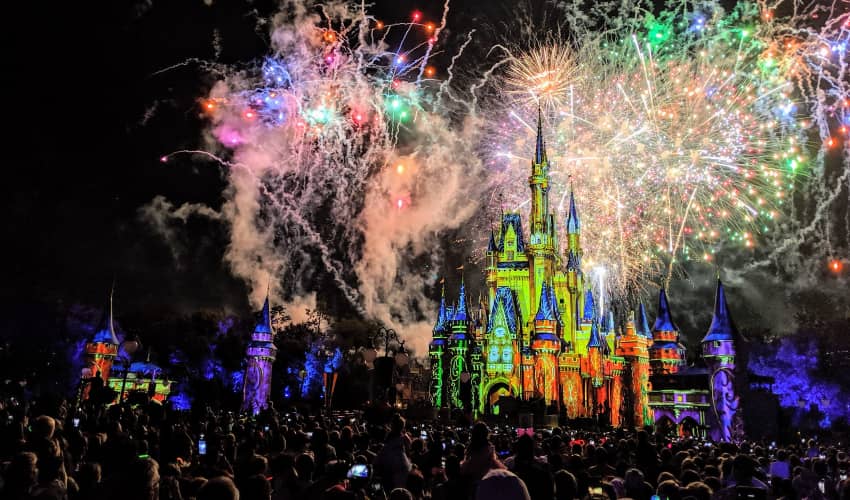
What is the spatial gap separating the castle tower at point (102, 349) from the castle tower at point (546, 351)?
36.6 meters

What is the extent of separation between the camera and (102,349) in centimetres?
4775

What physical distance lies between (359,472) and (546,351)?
51.5 m

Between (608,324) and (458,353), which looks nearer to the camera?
(458,353)

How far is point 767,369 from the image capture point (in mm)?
65938

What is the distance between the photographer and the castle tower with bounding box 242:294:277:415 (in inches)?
2111

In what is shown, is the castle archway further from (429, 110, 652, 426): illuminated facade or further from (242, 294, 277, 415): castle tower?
(242, 294, 277, 415): castle tower

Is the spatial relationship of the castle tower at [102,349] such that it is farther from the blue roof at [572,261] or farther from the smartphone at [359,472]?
the blue roof at [572,261]

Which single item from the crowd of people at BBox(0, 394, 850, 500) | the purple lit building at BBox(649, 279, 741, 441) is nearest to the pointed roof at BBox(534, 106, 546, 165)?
the purple lit building at BBox(649, 279, 741, 441)

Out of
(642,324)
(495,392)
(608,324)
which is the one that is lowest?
(495,392)

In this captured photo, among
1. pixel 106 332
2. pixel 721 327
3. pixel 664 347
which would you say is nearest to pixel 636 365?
pixel 664 347

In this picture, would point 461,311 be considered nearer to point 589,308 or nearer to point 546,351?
point 546,351

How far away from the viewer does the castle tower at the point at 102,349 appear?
4747 centimetres

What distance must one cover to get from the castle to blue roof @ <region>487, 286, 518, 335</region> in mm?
131

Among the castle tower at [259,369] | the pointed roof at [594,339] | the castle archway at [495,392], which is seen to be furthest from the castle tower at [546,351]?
the castle tower at [259,369]
